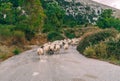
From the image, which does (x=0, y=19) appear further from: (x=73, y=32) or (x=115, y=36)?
(x=115, y=36)

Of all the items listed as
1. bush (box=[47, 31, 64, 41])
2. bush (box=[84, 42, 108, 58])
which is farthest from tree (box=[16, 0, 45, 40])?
bush (box=[84, 42, 108, 58])

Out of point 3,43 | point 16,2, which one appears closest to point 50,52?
point 3,43

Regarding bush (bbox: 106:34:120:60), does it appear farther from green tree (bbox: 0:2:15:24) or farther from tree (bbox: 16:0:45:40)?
green tree (bbox: 0:2:15:24)

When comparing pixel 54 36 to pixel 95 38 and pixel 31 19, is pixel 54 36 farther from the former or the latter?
pixel 95 38

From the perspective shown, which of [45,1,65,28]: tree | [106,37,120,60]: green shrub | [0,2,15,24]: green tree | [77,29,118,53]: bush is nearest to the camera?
[106,37,120,60]: green shrub

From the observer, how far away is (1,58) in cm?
4784

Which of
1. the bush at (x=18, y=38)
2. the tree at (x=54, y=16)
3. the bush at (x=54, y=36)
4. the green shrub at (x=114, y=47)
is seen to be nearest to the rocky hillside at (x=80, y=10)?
the tree at (x=54, y=16)

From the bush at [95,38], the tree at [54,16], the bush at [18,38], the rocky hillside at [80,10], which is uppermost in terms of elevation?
the bush at [95,38]

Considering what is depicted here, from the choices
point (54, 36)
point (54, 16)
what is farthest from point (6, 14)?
point (54, 16)

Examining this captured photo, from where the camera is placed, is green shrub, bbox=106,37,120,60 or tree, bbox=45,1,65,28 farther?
tree, bbox=45,1,65,28

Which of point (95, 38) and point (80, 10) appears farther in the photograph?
point (80, 10)

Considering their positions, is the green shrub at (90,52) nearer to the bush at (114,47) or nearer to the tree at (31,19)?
the bush at (114,47)

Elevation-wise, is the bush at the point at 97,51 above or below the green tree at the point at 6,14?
above

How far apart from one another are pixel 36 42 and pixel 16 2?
20.8 meters
